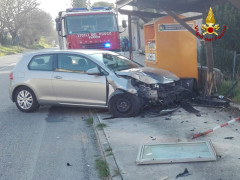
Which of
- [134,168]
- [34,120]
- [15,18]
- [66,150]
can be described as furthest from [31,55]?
[15,18]

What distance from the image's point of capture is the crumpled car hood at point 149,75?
327 inches

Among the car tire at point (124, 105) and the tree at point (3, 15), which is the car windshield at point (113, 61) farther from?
the tree at point (3, 15)

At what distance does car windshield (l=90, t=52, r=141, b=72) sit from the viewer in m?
8.97

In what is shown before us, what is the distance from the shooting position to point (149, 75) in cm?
854

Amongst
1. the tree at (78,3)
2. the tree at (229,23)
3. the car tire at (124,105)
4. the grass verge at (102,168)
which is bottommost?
the grass verge at (102,168)

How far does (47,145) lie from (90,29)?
28.7 feet

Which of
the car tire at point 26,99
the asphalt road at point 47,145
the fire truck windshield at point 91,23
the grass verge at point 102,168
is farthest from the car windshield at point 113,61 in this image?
the fire truck windshield at point 91,23

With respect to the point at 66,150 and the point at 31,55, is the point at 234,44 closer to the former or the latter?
the point at 31,55

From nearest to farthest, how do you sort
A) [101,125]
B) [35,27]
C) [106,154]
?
[106,154] < [101,125] < [35,27]

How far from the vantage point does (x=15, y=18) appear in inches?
2682

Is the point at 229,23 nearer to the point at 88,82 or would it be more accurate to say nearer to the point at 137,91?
the point at 137,91

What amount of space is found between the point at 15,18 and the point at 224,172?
2686 inches

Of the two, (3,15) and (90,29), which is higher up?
(3,15)

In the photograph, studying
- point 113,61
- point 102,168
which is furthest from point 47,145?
point 113,61
